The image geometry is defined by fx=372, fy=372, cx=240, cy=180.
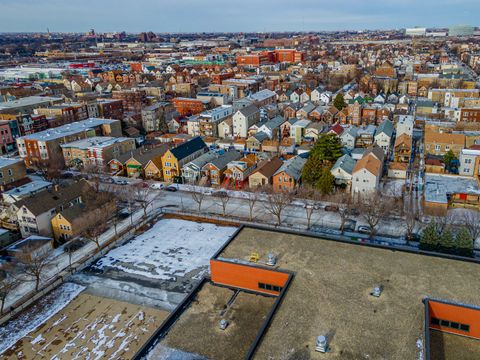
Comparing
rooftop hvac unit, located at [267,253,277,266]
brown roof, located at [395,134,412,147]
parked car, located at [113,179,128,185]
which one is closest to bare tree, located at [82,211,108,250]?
parked car, located at [113,179,128,185]

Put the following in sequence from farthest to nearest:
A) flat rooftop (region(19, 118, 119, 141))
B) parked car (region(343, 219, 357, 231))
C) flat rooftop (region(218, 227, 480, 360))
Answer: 1. flat rooftop (region(19, 118, 119, 141))
2. parked car (region(343, 219, 357, 231))
3. flat rooftop (region(218, 227, 480, 360))

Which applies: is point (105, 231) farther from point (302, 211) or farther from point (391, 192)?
point (391, 192)

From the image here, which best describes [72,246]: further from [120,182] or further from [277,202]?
[277,202]

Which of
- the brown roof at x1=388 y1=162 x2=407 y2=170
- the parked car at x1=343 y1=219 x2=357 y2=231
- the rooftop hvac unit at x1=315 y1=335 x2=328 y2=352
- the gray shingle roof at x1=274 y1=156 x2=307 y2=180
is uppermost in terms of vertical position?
the rooftop hvac unit at x1=315 y1=335 x2=328 y2=352

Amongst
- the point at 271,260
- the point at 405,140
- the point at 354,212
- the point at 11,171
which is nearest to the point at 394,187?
the point at 354,212

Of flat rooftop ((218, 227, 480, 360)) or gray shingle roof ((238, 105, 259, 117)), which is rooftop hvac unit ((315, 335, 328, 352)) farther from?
gray shingle roof ((238, 105, 259, 117))

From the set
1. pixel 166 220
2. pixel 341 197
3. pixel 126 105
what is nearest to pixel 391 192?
pixel 341 197
